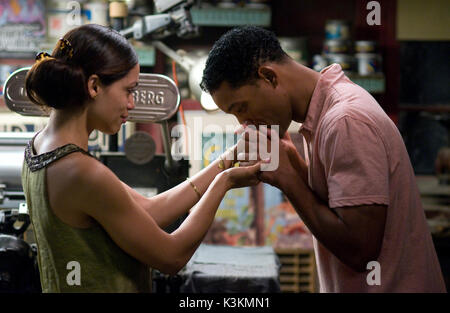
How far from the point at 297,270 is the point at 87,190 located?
8.55ft

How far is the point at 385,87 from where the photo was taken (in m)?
3.97

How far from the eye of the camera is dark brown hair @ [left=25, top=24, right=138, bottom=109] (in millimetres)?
1286

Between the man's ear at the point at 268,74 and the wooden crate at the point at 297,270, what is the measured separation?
233cm

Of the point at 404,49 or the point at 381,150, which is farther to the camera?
the point at 404,49

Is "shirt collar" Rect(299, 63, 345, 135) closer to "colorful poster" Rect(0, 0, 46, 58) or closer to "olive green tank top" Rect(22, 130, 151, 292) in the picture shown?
"olive green tank top" Rect(22, 130, 151, 292)

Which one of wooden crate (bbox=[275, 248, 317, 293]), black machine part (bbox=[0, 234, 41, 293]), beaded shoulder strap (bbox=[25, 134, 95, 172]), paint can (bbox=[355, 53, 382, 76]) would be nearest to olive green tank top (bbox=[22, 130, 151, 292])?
beaded shoulder strap (bbox=[25, 134, 95, 172])

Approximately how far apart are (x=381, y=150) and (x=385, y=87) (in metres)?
2.87

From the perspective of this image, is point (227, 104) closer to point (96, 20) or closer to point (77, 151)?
point (77, 151)

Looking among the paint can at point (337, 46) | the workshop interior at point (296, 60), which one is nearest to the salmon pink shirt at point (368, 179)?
the workshop interior at point (296, 60)

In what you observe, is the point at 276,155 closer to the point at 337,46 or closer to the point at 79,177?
the point at 79,177

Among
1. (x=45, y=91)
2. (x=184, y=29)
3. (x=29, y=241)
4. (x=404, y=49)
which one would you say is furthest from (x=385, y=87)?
(x=45, y=91)

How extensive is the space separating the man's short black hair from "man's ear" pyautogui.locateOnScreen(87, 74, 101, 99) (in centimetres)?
31

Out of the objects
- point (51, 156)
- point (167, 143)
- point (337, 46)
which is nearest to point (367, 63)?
point (337, 46)

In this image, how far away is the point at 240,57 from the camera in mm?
1451
